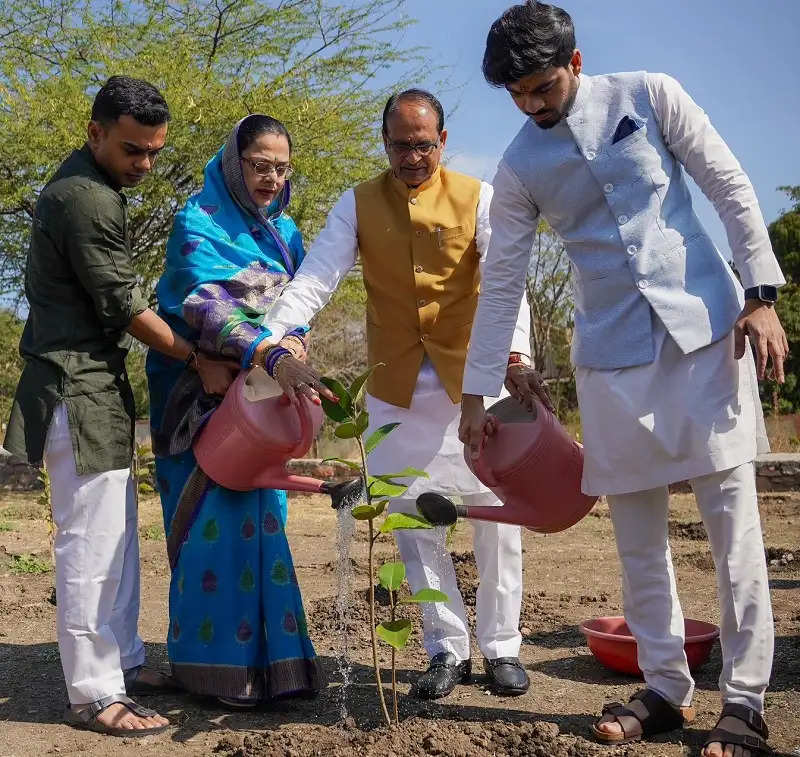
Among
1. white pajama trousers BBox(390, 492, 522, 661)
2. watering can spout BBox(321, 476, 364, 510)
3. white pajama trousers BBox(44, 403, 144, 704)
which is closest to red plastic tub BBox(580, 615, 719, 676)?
white pajama trousers BBox(390, 492, 522, 661)

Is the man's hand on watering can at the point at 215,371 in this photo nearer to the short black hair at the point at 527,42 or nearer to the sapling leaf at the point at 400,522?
the sapling leaf at the point at 400,522

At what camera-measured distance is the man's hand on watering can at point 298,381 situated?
289 centimetres

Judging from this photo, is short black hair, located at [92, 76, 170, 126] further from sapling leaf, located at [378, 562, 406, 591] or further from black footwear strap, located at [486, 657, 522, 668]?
black footwear strap, located at [486, 657, 522, 668]

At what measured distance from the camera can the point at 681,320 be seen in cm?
270

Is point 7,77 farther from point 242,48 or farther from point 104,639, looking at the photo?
point 104,639

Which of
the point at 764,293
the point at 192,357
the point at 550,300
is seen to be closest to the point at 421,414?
the point at 192,357

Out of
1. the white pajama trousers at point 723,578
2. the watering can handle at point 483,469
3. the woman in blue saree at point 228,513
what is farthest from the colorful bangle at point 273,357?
the white pajama trousers at point 723,578

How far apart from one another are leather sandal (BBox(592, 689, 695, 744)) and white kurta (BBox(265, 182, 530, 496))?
930mm

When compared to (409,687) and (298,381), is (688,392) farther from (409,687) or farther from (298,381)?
(409,687)

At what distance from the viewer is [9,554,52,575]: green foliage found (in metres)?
5.93

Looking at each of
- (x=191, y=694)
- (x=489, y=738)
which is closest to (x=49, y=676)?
(x=191, y=694)

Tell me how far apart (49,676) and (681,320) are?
256 cm

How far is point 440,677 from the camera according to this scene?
339cm

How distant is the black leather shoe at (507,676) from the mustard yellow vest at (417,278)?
0.87 metres
